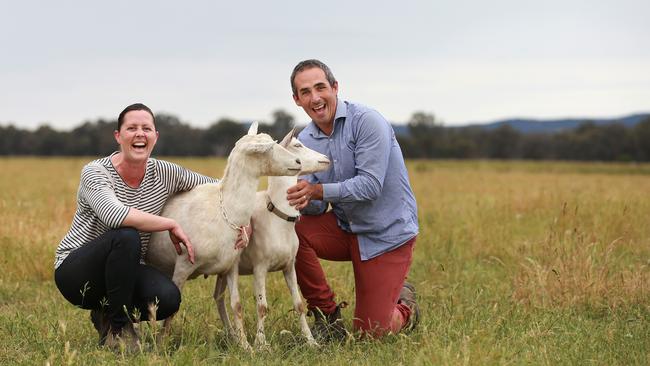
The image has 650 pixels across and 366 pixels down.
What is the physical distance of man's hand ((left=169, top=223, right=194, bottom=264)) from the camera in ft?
16.7

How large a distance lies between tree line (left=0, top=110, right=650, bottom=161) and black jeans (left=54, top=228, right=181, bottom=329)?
180 feet

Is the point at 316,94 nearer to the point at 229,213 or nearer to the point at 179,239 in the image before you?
the point at 229,213

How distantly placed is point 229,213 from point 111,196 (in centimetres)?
82

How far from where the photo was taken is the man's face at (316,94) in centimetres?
559

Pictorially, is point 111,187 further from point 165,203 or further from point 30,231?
point 30,231

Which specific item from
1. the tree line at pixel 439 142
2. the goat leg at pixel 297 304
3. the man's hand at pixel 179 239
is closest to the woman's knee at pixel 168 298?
the man's hand at pixel 179 239

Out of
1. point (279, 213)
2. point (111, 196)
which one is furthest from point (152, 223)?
point (279, 213)

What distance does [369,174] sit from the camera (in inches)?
224

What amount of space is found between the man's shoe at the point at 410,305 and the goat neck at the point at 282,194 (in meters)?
1.37

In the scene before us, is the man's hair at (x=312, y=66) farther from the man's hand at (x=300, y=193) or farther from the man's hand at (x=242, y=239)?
the man's hand at (x=242, y=239)

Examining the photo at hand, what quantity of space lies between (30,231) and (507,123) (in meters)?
102

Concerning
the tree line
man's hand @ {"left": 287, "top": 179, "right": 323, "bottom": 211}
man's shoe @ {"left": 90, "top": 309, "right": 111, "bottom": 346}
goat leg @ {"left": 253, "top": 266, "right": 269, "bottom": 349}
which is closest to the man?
man's hand @ {"left": 287, "top": 179, "right": 323, "bottom": 211}

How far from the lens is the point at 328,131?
5969 mm

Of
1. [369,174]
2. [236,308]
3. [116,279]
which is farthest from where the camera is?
[369,174]
